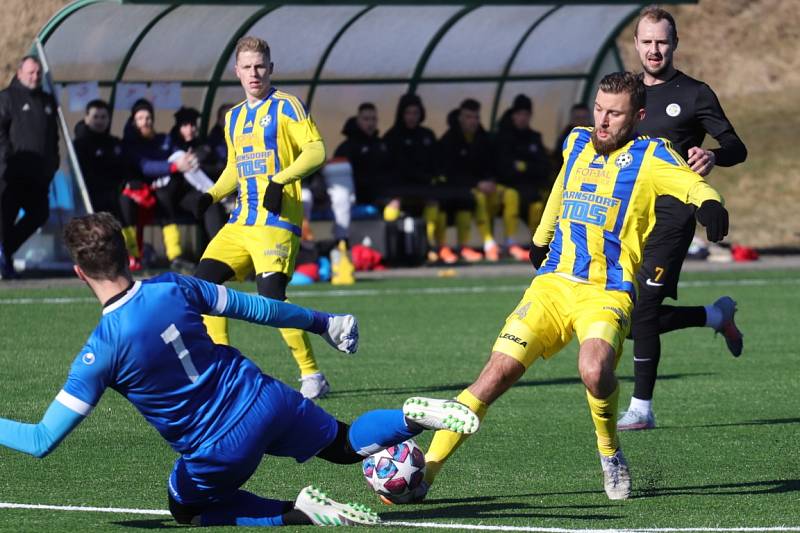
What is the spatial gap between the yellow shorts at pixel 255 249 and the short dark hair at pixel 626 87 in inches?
131

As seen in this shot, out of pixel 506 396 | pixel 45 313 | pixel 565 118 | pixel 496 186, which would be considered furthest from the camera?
pixel 565 118

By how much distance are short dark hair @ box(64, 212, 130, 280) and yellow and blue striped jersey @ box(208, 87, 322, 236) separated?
4.20 m

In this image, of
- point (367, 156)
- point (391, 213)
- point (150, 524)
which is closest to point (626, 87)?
point (150, 524)

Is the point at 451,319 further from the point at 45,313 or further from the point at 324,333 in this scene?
the point at 324,333

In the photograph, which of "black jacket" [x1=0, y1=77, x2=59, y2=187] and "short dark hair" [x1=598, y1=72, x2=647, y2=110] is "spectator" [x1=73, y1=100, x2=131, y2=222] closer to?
"black jacket" [x1=0, y1=77, x2=59, y2=187]

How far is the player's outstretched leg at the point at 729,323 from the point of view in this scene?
915 cm

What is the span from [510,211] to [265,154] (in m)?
10.8

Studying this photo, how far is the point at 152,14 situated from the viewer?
18422 mm

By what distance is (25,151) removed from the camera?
16.5m

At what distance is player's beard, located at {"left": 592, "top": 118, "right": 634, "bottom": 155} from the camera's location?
695cm

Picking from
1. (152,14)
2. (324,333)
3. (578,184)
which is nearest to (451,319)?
(152,14)

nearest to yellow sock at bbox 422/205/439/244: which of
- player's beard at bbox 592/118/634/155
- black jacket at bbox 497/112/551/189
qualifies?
black jacket at bbox 497/112/551/189

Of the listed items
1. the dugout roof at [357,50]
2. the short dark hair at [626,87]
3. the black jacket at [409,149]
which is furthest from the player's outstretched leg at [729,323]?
Answer: the black jacket at [409,149]

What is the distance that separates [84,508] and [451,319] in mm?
8007
